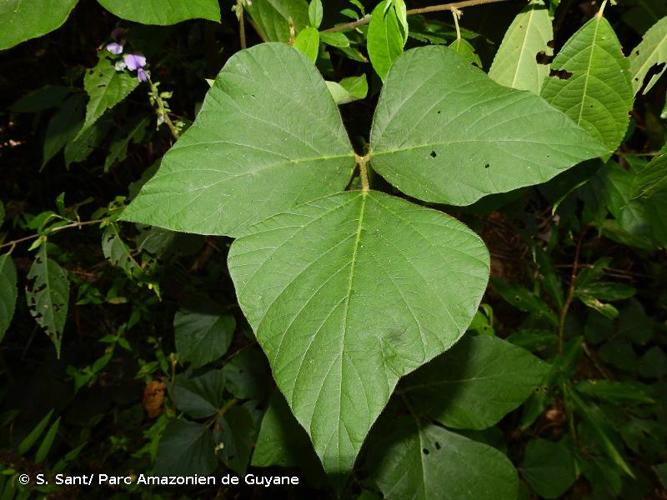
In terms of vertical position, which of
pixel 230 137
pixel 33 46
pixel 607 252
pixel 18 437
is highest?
pixel 230 137

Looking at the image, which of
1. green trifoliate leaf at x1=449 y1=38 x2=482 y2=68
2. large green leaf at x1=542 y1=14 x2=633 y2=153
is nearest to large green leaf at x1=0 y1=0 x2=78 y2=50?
green trifoliate leaf at x1=449 y1=38 x2=482 y2=68

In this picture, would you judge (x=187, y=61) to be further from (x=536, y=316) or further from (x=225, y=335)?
(x=536, y=316)

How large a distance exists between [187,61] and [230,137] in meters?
0.63

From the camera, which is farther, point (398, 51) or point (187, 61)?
point (187, 61)

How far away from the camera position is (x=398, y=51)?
0.62 meters

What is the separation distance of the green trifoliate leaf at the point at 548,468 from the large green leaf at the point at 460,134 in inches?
45.0

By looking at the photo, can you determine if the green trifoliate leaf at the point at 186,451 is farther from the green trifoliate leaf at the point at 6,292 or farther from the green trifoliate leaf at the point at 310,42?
the green trifoliate leaf at the point at 310,42

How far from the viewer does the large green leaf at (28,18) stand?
0.55 metres

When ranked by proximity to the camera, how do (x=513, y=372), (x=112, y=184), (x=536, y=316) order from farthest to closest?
1. (x=112, y=184)
2. (x=536, y=316)
3. (x=513, y=372)

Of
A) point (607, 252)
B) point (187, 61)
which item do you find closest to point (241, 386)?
point (187, 61)

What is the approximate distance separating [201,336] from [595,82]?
982mm

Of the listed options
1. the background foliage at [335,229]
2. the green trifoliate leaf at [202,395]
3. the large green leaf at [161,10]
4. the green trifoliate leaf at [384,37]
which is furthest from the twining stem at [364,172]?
Answer: the green trifoliate leaf at [202,395]

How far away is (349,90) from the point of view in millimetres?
746

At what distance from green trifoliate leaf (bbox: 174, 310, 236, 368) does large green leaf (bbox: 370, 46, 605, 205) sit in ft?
2.60
